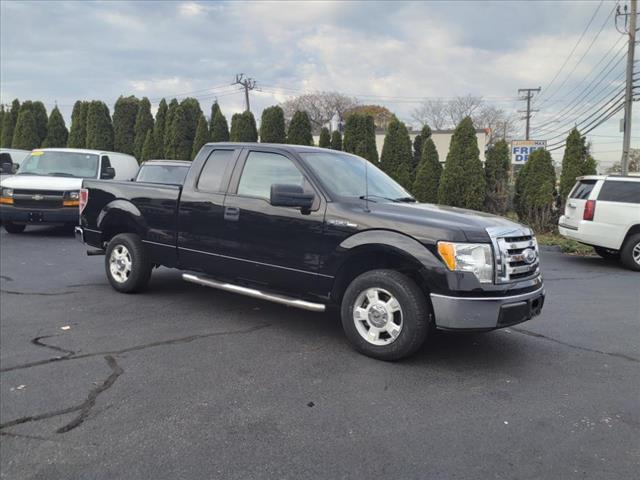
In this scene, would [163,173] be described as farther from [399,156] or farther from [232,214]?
[399,156]

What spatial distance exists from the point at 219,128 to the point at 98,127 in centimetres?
602

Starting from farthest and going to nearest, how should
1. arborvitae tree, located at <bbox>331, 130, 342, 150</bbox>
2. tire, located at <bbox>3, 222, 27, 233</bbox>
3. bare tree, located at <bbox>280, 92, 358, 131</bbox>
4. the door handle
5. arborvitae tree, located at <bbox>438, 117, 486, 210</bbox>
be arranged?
1. bare tree, located at <bbox>280, 92, 358, 131</bbox>
2. arborvitae tree, located at <bbox>331, 130, 342, 150</bbox>
3. arborvitae tree, located at <bbox>438, 117, 486, 210</bbox>
4. tire, located at <bbox>3, 222, 27, 233</bbox>
5. the door handle

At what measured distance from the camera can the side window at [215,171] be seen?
5.63 meters

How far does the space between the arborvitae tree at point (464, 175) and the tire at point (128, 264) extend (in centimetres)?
1090

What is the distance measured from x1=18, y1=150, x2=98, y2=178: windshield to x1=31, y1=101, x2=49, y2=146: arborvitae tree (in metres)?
14.7

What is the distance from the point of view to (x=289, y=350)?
15.3 feet

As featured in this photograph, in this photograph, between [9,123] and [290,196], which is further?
[9,123]

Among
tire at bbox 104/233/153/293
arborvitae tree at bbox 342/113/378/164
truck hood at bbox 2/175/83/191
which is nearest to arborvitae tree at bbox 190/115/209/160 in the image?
arborvitae tree at bbox 342/113/378/164

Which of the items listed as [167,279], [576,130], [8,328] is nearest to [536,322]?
[167,279]

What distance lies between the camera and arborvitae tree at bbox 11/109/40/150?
80.7 ft

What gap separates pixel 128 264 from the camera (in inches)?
253

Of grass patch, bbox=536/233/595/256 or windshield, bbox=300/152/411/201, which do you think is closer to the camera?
windshield, bbox=300/152/411/201

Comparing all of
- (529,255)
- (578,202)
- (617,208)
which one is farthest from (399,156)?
(529,255)

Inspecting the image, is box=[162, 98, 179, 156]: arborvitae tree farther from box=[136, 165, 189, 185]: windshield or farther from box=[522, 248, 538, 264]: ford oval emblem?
box=[522, 248, 538, 264]: ford oval emblem
